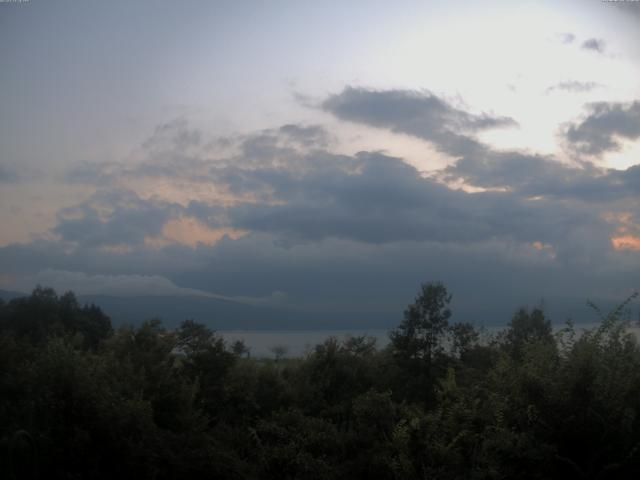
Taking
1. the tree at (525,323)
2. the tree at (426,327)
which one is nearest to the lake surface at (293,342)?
the tree at (426,327)

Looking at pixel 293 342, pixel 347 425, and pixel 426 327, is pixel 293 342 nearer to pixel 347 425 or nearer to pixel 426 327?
pixel 426 327

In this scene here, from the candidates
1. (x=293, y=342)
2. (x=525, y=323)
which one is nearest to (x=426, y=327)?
(x=525, y=323)

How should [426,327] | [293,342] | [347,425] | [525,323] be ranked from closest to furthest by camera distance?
[347,425] → [426,327] → [525,323] → [293,342]

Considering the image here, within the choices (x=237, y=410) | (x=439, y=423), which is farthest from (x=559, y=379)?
(x=237, y=410)

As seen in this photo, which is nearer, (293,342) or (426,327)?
(426,327)

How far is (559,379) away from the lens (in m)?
13.1

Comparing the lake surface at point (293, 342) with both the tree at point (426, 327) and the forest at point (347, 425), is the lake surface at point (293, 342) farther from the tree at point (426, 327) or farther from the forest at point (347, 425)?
the forest at point (347, 425)

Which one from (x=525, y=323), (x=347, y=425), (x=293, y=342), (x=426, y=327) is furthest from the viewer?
(x=293, y=342)

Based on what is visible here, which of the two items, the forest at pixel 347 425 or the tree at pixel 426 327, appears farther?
the tree at pixel 426 327

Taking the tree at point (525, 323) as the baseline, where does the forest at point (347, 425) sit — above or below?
below

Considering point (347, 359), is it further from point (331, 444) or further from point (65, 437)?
point (65, 437)

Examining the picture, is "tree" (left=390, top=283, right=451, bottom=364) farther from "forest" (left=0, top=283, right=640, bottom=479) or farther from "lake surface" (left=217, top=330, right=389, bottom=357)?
"forest" (left=0, top=283, right=640, bottom=479)

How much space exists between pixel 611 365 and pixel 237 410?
43.5 ft

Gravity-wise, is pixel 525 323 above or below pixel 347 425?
above
